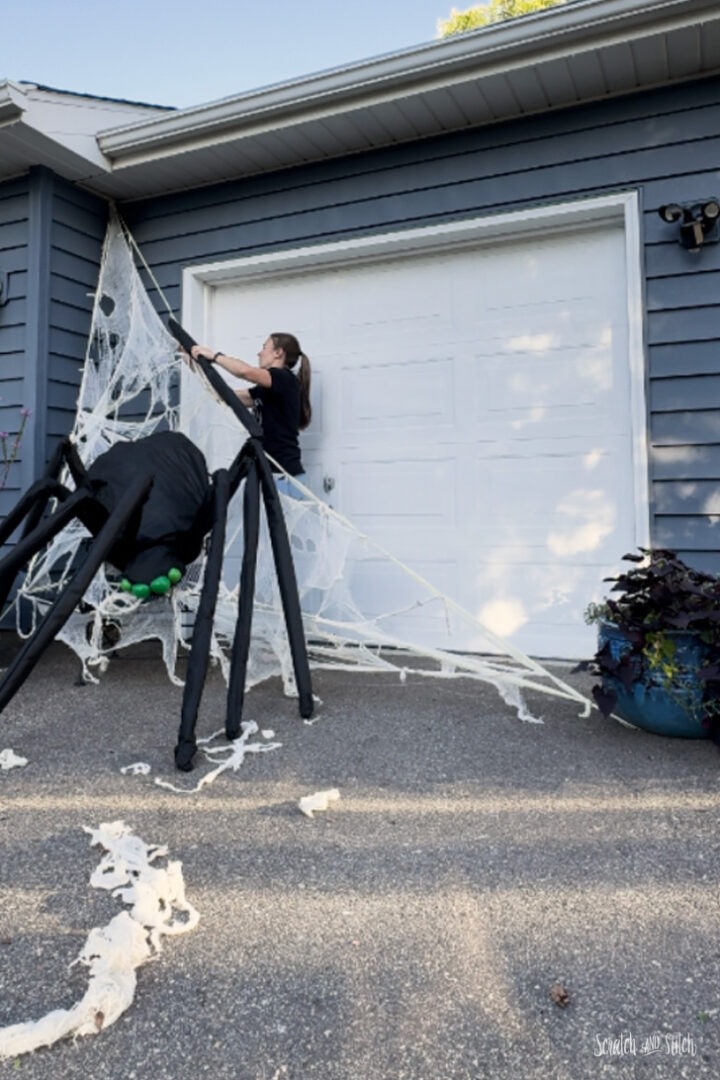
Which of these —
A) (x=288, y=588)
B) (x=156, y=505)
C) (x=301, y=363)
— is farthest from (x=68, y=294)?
(x=288, y=588)

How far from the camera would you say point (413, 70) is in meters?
3.22

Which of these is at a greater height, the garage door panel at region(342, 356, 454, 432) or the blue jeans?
the garage door panel at region(342, 356, 454, 432)

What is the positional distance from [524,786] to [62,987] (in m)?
1.23

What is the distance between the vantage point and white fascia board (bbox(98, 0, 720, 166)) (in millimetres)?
2869

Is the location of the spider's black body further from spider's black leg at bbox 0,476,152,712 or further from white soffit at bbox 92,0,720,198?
white soffit at bbox 92,0,720,198

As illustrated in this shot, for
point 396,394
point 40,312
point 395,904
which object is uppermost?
point 40,312

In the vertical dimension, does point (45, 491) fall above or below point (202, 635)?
above

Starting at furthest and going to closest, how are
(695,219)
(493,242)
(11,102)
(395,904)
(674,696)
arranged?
1. (493,242)
2. (11,102)
3. (695,219)
4. (674,696)
5. (395,904)

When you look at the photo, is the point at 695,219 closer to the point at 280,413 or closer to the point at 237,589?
the point at 280,413

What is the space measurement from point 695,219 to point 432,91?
130 centimetres

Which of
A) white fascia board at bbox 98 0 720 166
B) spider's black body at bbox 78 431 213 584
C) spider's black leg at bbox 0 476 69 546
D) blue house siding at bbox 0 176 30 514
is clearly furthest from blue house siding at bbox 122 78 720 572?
spider's black leg at bbox 0 476 69 546

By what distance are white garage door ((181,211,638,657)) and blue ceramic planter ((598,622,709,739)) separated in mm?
1052

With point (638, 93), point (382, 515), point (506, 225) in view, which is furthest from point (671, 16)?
point (382, 515)

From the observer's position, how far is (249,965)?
1204mm
